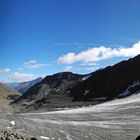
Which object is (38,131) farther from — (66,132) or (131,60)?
(131,60)

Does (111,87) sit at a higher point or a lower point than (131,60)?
lower

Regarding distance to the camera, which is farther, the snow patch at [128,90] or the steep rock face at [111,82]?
the steep rock face at [111,82]

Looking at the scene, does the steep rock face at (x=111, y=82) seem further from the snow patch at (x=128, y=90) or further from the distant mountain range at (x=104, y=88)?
the snow patch at (x=128, y=90)

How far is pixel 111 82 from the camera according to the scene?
116 m

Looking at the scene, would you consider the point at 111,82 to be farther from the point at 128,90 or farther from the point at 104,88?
the point at 128,90

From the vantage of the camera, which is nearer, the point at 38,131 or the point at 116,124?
the point at 38,131

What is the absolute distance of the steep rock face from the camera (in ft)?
348

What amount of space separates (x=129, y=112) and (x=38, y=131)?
24.3 meters

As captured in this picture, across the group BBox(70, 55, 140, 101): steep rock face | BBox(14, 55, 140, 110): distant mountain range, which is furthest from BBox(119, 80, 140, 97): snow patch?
BBox(70, 55, 140, 101): steep rock face

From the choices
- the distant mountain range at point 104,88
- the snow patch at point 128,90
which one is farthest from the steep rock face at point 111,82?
the snow patch at point 128,90

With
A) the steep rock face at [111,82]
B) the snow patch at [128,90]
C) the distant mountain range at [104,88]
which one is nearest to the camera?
the snow patch at [128,90]

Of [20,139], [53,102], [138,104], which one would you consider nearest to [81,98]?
[53,102]

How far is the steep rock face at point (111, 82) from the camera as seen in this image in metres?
106

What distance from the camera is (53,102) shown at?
115 meters
